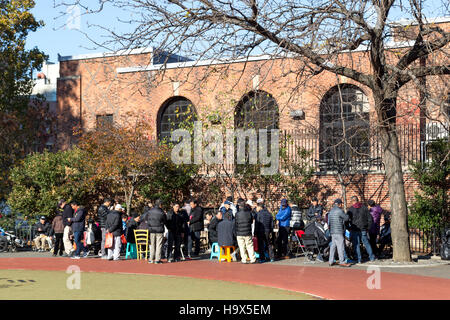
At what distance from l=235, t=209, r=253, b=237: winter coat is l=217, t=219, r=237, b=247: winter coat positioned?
0.29m

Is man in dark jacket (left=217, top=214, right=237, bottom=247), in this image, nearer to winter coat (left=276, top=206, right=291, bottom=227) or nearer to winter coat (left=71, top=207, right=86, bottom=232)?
winter coat (left=276, top=206, right=291, bottom=227)

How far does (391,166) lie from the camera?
61.5 feet

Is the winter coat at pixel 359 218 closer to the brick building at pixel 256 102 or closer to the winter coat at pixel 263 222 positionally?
the brick building at pixel 256 102

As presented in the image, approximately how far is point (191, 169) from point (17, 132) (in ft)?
39.3

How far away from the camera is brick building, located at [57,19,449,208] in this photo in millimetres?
23734

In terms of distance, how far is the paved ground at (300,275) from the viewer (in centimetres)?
1322

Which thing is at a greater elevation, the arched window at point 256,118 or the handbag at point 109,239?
the arched window at point 256,118

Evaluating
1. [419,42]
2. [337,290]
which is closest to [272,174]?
[419,42]

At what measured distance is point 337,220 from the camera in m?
18.1

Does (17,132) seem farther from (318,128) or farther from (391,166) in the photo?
(391,166)

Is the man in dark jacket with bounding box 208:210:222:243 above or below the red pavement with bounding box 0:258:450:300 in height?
above

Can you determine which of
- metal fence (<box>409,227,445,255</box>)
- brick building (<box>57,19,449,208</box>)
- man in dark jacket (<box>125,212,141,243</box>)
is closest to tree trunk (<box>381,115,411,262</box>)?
brick building (<box>57,19,449,208</box>)

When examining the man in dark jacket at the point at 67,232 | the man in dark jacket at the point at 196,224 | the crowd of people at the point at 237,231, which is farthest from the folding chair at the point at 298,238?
the man in dark jacket at the point at 67,232

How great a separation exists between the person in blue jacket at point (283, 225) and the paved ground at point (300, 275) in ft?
5.57
